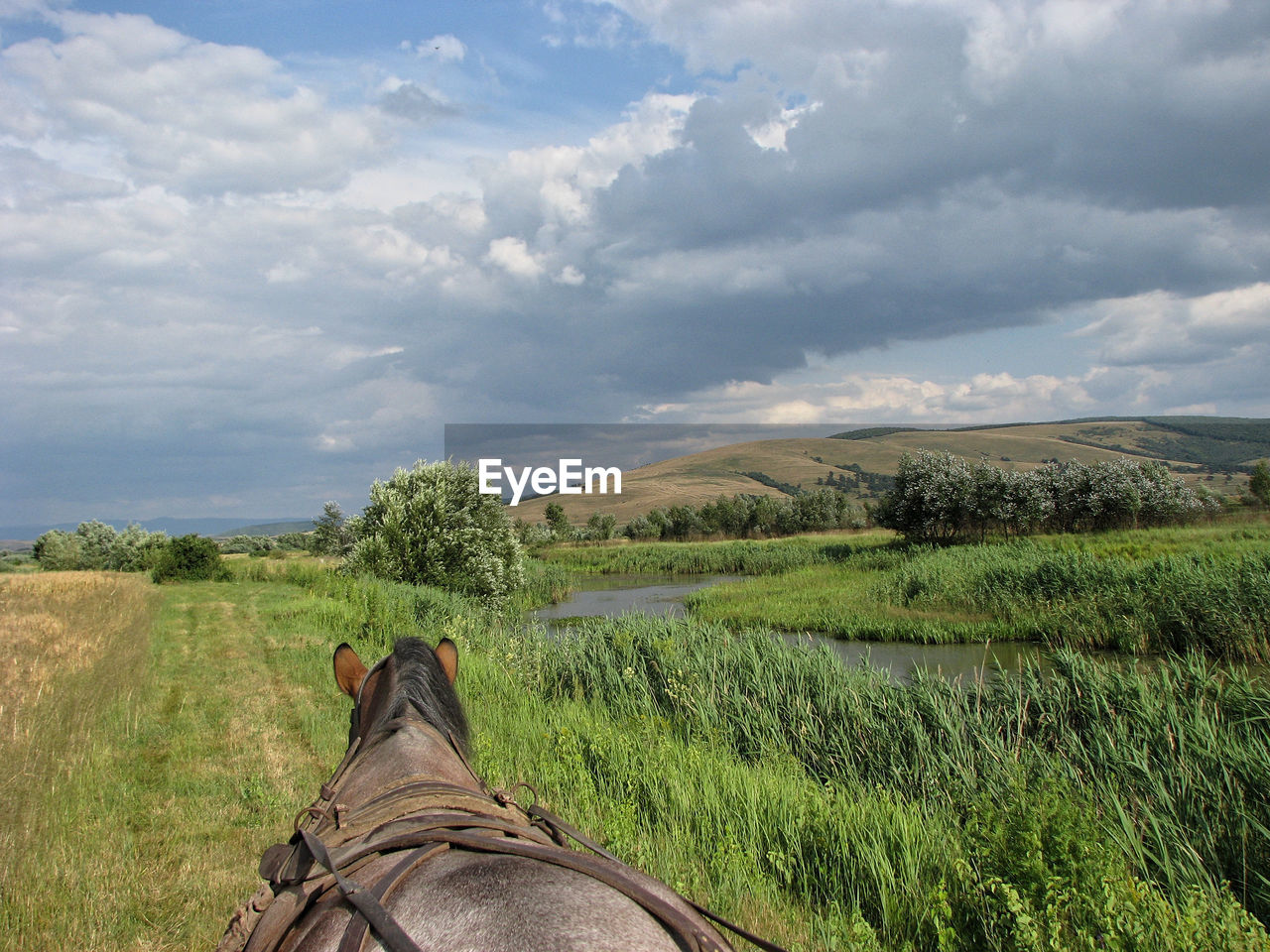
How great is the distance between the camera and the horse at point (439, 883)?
115cm

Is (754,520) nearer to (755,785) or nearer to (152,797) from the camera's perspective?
(755,785)

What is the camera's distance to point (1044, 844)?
3.34 m

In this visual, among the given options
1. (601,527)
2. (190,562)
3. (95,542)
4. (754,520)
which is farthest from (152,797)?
(601,527)

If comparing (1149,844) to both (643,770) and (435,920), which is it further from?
(435,920)

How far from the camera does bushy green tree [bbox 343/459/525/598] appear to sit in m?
17.3

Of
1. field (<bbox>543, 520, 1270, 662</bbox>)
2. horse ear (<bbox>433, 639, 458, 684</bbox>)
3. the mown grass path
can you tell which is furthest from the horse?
field (<bbox>543, 520, 1270, 662</bbox>)

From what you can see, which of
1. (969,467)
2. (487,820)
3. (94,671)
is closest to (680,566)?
(969,467)

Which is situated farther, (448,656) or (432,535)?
(432,535)

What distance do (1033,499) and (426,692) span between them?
125ft

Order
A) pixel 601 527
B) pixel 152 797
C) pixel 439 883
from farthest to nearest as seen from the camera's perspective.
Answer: pixel 601 527, pixel 152 797, pixel 439 883

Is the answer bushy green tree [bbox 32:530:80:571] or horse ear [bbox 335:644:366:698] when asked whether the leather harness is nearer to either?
horse ear [bbox 335:644:366:698]

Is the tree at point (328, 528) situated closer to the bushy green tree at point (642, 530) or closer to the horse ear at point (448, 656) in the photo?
the bushy green tree at point (642, 530)

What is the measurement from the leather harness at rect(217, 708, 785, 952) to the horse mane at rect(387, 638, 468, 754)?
1.44ft

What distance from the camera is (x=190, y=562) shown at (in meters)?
26.7
